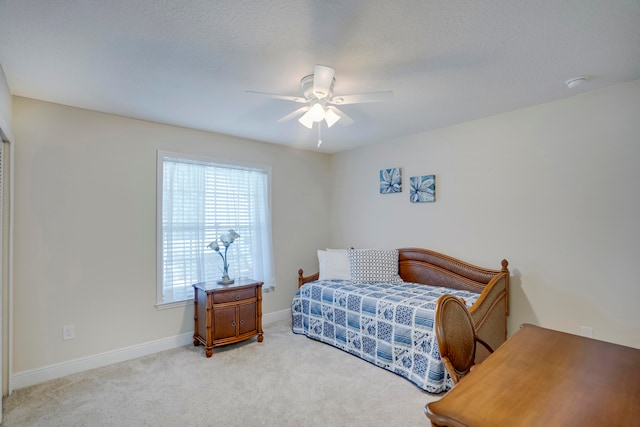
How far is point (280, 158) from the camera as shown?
4.27 meters

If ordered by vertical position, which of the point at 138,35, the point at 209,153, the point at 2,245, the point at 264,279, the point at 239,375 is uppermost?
the point at 138,35

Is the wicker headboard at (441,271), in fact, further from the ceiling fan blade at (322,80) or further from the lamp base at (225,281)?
the ceiling fan blade at (322,80)

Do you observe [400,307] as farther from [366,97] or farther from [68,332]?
[68,332]

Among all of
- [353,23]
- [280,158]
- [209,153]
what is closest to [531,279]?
[353,23]

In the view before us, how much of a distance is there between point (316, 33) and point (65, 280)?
9.41 ft

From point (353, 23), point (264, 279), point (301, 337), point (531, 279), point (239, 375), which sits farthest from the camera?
point (264, 279)

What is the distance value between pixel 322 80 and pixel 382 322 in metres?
2.10

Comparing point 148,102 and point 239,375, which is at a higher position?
point 148,102

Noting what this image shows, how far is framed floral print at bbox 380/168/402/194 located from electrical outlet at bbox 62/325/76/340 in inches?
138

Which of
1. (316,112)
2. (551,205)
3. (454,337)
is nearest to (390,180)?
(551,205)

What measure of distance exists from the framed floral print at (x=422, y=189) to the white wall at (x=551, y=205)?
67 millimetres

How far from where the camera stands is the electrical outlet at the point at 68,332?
2.73 metres

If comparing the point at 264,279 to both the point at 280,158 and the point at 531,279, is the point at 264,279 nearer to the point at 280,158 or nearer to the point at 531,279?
the point at 280,158

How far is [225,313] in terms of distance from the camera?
3.19 m
